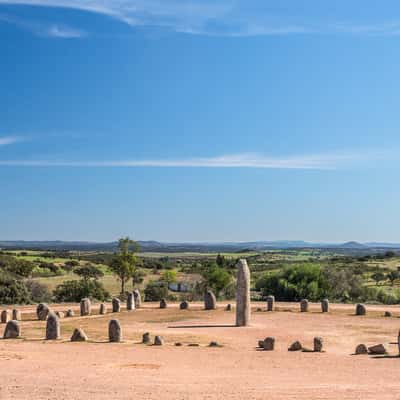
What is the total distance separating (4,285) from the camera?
44.0m

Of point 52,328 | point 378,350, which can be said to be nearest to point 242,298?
point 378,350

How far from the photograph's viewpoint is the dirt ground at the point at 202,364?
15883 millimetres

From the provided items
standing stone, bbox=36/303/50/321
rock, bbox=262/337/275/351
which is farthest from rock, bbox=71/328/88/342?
standing stone, bbox=36/303/50/321

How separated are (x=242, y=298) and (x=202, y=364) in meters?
11.2

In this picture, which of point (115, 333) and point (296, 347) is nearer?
point (296, 347)

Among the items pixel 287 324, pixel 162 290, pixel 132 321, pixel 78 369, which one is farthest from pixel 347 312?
pixel 78 369

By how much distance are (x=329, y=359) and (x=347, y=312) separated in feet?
54.6

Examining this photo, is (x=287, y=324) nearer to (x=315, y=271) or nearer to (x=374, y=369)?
(x=374, y=369)

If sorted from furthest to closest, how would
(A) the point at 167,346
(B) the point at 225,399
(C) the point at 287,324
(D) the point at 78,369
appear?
1. (C) the point at 287,324
2. (A) the point at 167,346
3. (D) the point at 78,369
4. (B) the point at 225,399

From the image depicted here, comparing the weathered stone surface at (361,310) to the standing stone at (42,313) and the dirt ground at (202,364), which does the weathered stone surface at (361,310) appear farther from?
the standing stone at (42,313)

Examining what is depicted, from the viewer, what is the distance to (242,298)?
31188 millimetres

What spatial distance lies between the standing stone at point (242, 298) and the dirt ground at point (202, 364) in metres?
0.69

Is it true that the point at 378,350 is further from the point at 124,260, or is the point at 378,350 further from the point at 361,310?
the point at 124,260

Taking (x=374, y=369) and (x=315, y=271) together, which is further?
(x=315, y=271)
